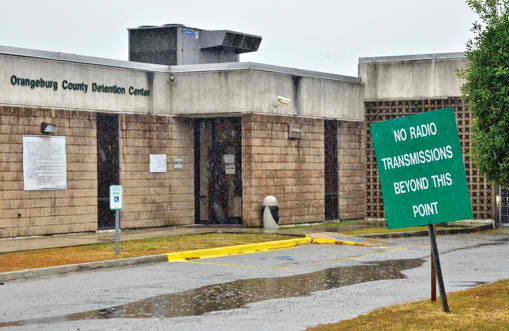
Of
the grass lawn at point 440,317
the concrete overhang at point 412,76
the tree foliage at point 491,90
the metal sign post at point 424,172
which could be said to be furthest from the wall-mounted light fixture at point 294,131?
the metal sign post at point 424,172

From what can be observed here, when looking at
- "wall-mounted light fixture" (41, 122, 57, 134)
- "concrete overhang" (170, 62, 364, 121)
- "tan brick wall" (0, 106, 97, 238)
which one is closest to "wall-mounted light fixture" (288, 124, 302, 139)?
"concrete overhang" (170, 62, 364, 121)

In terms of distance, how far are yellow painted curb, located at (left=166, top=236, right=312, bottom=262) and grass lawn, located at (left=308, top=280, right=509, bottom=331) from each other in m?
7.63

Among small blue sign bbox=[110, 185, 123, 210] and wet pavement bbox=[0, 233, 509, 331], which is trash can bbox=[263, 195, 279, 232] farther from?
small blue sign bbox=[110, 185, 123, 210]

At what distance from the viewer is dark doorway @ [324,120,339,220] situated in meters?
27.8

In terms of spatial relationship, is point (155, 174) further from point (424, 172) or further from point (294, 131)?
point (424, 172)

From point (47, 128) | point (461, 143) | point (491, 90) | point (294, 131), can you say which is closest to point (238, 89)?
point (294, 131)

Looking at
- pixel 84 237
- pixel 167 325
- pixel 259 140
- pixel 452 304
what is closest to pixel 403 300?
pixel 452 304

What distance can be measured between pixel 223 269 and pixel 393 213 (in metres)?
6.37

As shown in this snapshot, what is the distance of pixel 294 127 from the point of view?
25.8 meters

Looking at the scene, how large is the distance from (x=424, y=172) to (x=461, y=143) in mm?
18575

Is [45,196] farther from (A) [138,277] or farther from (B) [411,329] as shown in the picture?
(B) [411,329]

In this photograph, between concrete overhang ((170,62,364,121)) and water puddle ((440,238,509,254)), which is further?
concrete overhang ((170,62,364,121))

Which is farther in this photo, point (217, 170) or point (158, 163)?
point (217, 170)

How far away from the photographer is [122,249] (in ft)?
58.8
